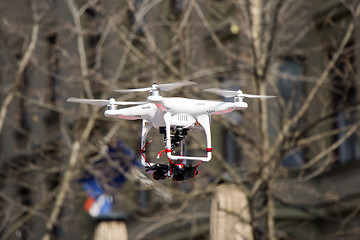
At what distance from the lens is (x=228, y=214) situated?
17.8m

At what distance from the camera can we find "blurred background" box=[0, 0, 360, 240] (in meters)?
18.3

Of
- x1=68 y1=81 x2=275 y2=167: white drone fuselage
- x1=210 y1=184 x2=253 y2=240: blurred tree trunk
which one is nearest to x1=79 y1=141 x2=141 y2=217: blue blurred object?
x1=210 y1=184 x2=253 y2=240: blurred tree trunk

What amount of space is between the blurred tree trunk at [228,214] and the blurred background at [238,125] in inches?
1.2

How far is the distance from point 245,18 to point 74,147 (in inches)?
219

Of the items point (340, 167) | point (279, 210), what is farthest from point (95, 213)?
point (340, 167)

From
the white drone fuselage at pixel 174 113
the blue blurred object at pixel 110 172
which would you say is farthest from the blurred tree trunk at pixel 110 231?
the white drone fuselage at pixel 174 113

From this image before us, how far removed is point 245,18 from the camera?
20.1m

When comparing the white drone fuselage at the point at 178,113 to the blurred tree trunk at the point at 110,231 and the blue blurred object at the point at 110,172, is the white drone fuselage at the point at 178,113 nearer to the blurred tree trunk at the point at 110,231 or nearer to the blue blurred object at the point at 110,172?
the blue blurred object at the point at 110,172

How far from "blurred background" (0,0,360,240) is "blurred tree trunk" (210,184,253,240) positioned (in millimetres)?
30

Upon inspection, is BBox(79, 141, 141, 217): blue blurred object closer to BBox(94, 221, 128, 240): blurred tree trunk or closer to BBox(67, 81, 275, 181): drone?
BBox(94, 221, 128, 240): blurred tree trunk

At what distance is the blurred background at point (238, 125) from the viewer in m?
18.3

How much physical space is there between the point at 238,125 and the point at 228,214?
102 inches

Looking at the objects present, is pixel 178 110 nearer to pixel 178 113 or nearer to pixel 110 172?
pixel 178 113

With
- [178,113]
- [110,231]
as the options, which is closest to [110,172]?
[110,231]
